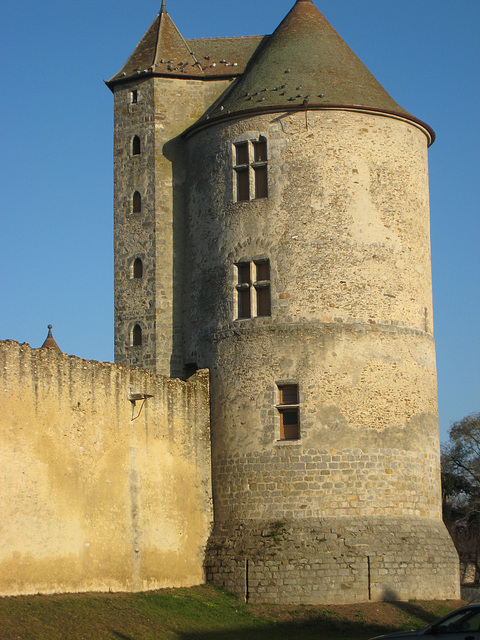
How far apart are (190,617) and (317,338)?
7681 millimetres

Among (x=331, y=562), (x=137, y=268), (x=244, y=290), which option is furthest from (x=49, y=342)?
(x=331, y=562)

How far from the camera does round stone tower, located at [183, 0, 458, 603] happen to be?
88.5 feet

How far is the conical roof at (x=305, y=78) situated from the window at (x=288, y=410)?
7464 millimetres

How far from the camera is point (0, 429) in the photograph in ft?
72.8

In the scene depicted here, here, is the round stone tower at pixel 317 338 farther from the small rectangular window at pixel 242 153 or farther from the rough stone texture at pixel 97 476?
the rough stone texture at pixel 97 476

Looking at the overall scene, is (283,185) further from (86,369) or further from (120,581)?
(120,581)

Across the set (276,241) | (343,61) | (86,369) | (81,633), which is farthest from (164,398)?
(343,61)

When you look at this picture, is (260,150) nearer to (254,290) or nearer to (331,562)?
(254,290)

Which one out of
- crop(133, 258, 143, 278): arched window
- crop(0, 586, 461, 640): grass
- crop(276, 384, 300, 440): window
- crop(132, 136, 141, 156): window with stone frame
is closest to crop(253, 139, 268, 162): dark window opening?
crop(132, 136, 141, 156): window with stone frame

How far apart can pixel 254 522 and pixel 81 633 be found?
25.5 ft

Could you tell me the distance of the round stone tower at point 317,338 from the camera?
1062 inches

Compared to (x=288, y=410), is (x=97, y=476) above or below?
below

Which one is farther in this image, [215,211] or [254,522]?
[215,211]

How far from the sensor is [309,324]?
92.1 feet
